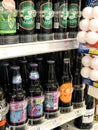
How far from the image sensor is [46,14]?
34.8 inches

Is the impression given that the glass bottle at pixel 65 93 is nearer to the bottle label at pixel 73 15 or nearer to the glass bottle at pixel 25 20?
the bottle label at pixel 73 15

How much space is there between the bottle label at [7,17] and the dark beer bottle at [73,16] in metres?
0.30

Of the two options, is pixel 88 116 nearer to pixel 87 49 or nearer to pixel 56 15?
pixel 87 49

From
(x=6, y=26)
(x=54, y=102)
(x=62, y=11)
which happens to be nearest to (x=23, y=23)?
(x=6, y=26)

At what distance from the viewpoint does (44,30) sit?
2.95 ft

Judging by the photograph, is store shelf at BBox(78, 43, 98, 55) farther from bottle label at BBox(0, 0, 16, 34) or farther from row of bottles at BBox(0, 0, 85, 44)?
bottle label at BBox(0, 0, 16, 34)

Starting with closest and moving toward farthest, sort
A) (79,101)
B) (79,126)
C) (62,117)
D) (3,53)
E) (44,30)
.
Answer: (3,53)
(44,30)
(62,117)
(79,101)
(79,126)

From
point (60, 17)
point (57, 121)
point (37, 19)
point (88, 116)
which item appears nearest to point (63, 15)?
point (60, 17)

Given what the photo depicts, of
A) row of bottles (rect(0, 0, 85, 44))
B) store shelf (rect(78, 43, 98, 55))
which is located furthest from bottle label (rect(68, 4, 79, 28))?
store shelf (rect(78, 43, 98, 55))

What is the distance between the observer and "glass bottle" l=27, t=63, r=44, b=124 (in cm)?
94

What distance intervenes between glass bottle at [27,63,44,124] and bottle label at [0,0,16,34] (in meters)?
0.22

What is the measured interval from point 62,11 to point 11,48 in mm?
301

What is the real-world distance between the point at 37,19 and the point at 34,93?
31 centimetres

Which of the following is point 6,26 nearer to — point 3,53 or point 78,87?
point 3,53
